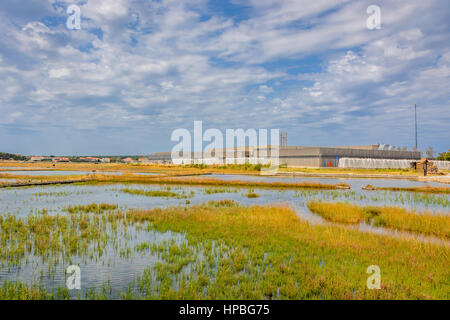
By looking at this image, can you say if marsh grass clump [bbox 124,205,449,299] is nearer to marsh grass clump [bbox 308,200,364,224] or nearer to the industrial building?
marsh grass clump [bbox 308,200,364,224]

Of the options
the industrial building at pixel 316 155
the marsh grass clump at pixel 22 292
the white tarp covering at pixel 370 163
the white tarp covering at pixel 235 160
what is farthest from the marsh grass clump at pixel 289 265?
the white tarp covering at pixel 370 163

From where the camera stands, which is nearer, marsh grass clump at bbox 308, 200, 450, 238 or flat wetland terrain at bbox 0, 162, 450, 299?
flat wetland terrain at bbox 0, 162, 450, 299

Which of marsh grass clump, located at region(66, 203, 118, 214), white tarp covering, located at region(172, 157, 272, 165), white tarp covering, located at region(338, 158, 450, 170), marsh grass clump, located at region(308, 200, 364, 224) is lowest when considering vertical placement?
marsh grass clump, located at region(308, 200, 364, 224)

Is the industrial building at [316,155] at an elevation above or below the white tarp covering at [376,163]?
above

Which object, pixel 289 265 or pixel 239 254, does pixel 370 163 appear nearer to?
pixel 239 254

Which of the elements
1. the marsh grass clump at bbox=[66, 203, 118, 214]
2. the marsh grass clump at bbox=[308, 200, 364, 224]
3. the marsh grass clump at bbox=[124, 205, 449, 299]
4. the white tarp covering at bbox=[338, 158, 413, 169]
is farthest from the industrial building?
the marsh grass clump at bbox=[124, 205, 449, 299]

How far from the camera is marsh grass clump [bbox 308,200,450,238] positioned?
1402cm

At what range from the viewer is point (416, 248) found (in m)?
10.4

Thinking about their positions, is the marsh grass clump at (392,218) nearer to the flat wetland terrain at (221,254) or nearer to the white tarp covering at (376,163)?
the flat wetland terrain at (221,254)

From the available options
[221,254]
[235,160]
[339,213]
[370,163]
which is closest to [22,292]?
[221,254]

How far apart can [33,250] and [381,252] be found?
12.5 metres

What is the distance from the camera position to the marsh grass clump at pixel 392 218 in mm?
14023
